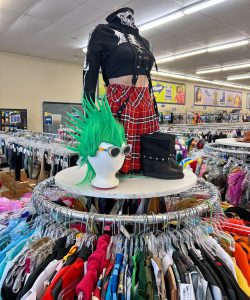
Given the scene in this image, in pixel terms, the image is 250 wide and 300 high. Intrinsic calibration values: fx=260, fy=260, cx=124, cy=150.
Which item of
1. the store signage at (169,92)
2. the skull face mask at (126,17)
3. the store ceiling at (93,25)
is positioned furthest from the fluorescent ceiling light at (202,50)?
the skull face mask at (126,17)

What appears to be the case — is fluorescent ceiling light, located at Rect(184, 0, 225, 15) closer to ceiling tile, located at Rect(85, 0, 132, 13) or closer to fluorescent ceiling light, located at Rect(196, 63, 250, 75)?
ceiling tile, located at Rect(85, 0, 132, 13)

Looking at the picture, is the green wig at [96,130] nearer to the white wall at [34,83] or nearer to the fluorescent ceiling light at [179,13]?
the fluorescent ceiling light at [179,13]

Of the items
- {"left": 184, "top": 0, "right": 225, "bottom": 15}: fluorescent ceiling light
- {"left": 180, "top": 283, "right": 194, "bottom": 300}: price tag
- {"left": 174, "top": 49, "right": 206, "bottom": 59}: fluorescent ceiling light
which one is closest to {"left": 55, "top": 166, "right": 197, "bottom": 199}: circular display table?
{"left": 180, "top": 283, "right": 194, "bottom": 300}: price tag

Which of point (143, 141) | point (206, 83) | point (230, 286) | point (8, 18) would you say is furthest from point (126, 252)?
point (206, 83)

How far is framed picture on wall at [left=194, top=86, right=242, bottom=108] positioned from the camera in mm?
10984

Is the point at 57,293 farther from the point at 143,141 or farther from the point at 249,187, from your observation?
the point at 249,187

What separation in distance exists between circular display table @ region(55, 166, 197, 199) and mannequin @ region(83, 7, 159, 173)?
0.38 feet

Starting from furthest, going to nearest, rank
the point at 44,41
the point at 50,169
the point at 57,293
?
the point at 44,41 → the point at 50,169 → the point at 57,293

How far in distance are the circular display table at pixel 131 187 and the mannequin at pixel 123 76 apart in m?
0.12

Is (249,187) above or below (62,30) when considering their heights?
below

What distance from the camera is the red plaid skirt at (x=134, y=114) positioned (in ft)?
3.34

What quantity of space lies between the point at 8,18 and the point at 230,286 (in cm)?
467

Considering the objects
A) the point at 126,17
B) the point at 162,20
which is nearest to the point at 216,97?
the point at 162,20

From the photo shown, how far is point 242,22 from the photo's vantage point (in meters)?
4.25
